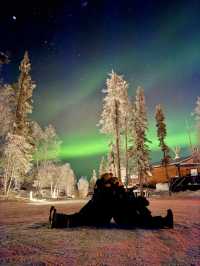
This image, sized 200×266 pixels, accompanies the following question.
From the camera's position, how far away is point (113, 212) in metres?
7.71

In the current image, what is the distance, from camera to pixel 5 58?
9.64 meters

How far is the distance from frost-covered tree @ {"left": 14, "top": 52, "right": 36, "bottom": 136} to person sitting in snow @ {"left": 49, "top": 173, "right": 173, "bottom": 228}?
71.2 feet

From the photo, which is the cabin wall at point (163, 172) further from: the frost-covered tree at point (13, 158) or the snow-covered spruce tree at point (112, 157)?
the frost-covered tree at point (13, 158)

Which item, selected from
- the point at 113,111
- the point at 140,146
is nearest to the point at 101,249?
the point at 113,111

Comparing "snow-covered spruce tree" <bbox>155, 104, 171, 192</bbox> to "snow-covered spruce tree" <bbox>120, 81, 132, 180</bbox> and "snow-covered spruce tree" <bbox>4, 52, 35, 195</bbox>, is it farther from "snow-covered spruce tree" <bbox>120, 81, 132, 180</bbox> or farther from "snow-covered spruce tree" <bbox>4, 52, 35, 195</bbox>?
"snow-covered spruce tree" <bbox>4, 52, 35, 195</bbox>

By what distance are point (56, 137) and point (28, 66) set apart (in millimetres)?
18190

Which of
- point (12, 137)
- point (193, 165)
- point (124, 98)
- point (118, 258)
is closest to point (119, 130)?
point (124, 98)

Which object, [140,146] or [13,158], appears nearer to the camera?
[13,158]

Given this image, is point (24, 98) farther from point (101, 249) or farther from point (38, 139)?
point (101, 249)

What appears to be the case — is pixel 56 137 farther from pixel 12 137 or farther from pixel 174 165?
pixel 174 165

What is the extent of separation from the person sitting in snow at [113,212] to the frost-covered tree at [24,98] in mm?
21695

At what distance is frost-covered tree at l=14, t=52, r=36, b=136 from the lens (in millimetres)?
27938

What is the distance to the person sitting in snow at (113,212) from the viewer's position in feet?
24.0

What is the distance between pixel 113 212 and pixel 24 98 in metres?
24.5
